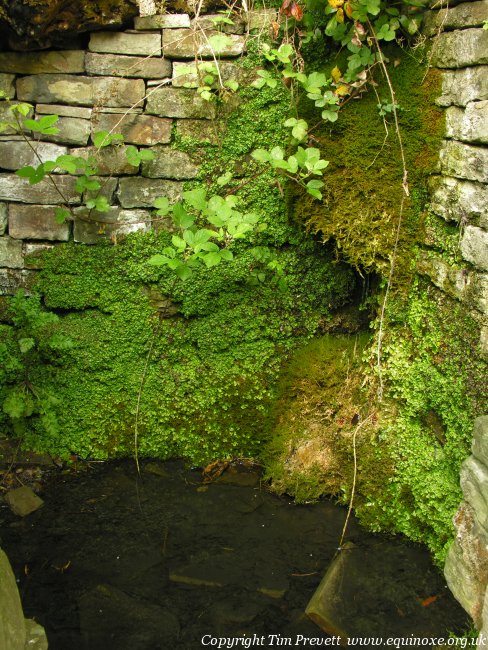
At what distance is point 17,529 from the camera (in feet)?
10.4

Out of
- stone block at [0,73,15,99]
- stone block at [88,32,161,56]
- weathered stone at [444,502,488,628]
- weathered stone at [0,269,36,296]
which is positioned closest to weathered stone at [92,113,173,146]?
stone block at [88,32,161,56]

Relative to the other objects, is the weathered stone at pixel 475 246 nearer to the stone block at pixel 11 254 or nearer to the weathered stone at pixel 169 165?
the weathered stone at pixel 169 165

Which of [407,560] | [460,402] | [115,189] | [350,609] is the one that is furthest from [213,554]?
[115,189]

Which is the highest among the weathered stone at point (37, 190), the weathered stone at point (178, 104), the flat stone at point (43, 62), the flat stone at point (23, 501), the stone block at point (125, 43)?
the stone block at point (125, 43)

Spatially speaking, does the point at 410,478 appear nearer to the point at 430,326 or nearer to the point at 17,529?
the point at 430,326

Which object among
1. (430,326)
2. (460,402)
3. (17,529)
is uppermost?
(430,326)

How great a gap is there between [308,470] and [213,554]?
2.30 feet

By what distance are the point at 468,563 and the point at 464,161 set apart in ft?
5.63

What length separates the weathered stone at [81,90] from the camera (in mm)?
3340

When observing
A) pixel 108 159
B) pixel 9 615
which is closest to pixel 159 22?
pixel 108 159

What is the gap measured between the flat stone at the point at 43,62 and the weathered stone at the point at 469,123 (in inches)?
75.4

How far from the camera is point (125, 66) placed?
11.0 feet

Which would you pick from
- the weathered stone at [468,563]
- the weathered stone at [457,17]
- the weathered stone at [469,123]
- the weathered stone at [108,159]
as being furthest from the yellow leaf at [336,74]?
the weathered stone at [468,563]

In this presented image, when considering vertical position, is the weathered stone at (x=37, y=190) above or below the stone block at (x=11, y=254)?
above
